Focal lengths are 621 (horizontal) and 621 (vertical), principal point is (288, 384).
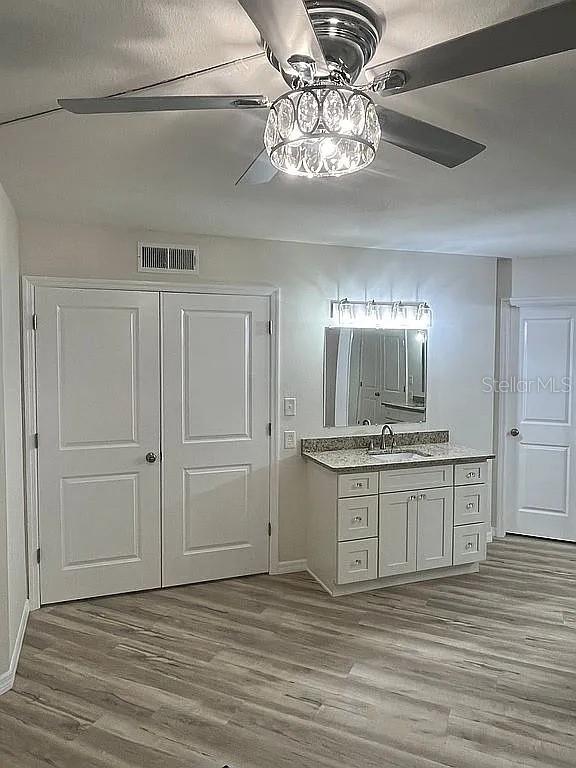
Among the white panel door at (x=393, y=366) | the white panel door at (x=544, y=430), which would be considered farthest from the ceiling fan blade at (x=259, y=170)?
the white panel door at (x=544, y=430)

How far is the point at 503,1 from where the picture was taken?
1346 mm

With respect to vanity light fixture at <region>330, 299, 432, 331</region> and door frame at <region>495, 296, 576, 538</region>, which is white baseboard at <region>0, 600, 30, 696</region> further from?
door frame at <region>495, 296, 576, 538</region>

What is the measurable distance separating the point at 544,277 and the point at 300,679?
3.66 m

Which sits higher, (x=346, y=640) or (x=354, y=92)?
(x=354, y=92)

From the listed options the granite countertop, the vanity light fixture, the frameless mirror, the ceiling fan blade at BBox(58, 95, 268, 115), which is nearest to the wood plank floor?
the granite countertop

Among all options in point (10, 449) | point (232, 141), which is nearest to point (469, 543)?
point (10, 449)

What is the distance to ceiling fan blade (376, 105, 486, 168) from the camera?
4.94 feet

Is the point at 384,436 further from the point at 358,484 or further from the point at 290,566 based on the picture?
the point at 290,566

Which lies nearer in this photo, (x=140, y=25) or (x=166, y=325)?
(x=140, y=25)

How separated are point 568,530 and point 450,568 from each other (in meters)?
1.36

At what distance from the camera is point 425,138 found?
5.20 ft

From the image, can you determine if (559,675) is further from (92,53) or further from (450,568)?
(92,53)

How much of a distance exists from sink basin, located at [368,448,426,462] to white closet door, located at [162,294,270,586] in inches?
31.2

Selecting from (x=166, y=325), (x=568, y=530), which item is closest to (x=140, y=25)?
(x=166, y=325)
